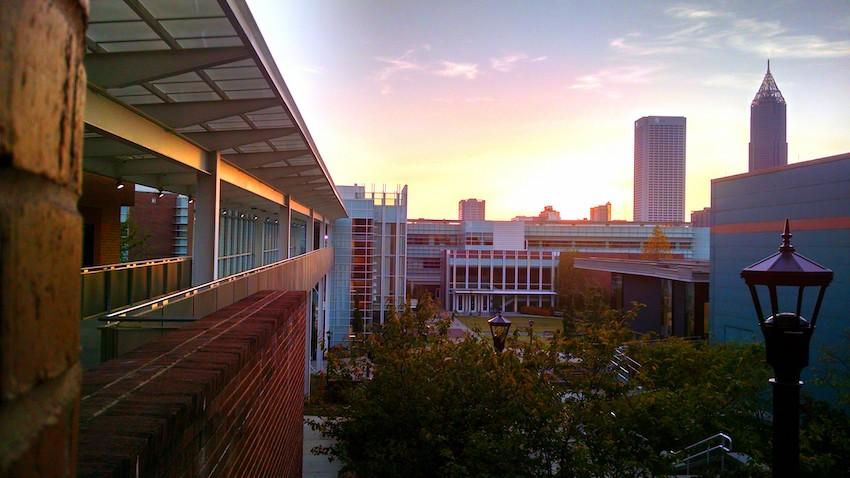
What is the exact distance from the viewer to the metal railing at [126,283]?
9375 mm

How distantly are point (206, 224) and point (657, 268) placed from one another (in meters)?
30.1

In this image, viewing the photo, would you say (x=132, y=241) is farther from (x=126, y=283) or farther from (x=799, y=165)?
(x=799, y=165)

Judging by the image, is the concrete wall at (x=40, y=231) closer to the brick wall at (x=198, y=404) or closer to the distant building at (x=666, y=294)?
the brick wall at (x=198, y=404)

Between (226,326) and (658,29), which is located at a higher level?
(658,29)

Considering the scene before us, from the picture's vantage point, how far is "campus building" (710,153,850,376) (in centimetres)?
1820

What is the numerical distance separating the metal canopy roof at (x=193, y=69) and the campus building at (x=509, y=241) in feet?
201

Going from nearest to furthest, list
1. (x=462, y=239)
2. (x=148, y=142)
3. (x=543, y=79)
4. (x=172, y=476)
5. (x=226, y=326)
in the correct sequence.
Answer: (x=172, y=476) → (x=226, y=326) → (x=148, y=142) → (x=543, y=79) → (x=462, y=239)

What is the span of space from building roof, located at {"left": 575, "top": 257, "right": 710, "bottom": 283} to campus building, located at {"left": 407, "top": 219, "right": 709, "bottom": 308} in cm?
2257

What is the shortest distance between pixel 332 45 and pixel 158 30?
23157mm

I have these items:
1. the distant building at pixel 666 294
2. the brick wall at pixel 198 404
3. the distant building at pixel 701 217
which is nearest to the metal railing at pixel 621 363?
the brick wall at pixel 198 404

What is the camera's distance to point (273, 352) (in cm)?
578

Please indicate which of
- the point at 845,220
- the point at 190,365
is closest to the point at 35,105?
the point at 190,365

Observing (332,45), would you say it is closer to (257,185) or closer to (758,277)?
(257,185)

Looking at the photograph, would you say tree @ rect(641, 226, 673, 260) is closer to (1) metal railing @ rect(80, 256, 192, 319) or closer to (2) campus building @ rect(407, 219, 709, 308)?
(2) campus building @ rect(407, 219, 709, 308)
